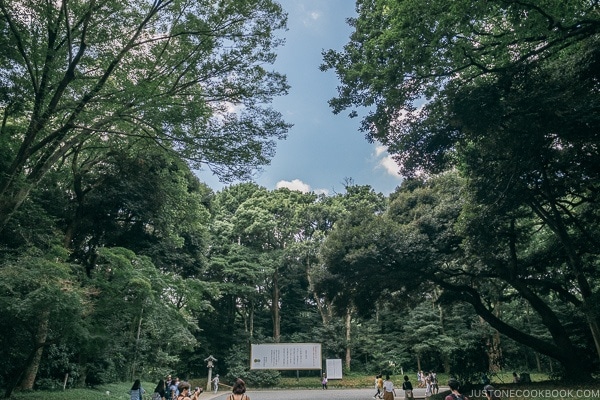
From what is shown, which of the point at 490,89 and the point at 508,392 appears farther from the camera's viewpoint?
the point at 508,392

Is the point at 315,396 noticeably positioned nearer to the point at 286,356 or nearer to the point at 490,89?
the point at 286,356

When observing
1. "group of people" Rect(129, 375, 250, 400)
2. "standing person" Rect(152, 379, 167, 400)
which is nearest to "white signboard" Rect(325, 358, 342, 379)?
"group of people" Rect(129, 375, 250, 400)

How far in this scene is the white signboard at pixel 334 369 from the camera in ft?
77.3

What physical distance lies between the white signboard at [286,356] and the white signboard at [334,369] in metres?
1.57

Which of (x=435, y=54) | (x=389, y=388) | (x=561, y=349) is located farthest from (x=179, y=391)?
(x=561, y=349)

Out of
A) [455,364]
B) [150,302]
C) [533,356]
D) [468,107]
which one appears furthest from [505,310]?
[150,302]

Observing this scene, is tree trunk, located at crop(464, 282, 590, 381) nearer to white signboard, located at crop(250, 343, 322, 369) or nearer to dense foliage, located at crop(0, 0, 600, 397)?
dense foliage, located at crop(0, 0, 600, 397)

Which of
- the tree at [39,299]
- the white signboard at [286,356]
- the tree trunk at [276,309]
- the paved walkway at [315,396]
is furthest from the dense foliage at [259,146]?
the tree trunk at [276,309]

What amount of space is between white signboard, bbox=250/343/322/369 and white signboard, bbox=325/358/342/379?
5.14 ft

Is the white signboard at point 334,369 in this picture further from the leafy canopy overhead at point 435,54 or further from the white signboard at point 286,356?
the leafy canopy overhead at point 435,54

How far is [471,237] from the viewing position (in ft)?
37.6

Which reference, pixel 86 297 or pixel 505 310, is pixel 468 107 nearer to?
pixel 86 297

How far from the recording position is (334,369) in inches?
932

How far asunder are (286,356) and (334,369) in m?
3.35
